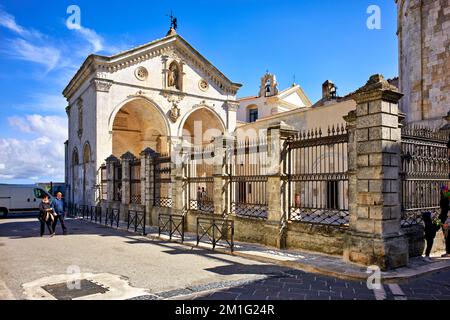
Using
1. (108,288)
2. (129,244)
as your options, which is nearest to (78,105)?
(129,244)

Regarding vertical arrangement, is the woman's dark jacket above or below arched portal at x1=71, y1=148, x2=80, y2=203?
below

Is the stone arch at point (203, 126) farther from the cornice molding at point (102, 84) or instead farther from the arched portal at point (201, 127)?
the cornice molding at point (102, 84)

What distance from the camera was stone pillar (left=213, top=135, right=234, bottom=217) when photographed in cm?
1166

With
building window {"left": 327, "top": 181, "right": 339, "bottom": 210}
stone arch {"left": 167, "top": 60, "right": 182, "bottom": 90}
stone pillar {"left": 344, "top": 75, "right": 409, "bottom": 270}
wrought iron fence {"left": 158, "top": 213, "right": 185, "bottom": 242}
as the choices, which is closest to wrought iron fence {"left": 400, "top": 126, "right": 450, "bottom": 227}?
stone pillar {"left": 344, "top": 75, "right": 409, "bottom": 270}

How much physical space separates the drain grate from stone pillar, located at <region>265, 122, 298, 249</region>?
4.98m

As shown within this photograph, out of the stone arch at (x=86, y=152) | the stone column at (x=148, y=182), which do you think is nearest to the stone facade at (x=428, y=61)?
the stone column at (x=148, y=182)

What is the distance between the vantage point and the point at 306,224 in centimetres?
895

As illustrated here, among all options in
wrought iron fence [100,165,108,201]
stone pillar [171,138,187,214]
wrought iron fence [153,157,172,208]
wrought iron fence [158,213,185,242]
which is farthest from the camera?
wrought iron fence [100,165,108,201]

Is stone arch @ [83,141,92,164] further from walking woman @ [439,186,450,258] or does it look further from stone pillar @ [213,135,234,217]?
walking woman @ [439,186,450,258]

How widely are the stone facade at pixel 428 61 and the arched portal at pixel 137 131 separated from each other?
15.8 m

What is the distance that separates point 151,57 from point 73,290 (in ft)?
67.6

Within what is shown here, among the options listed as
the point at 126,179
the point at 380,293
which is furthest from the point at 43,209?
the point at 380,293

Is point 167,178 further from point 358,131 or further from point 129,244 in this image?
point 358,131

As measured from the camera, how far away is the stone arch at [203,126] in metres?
27.9
